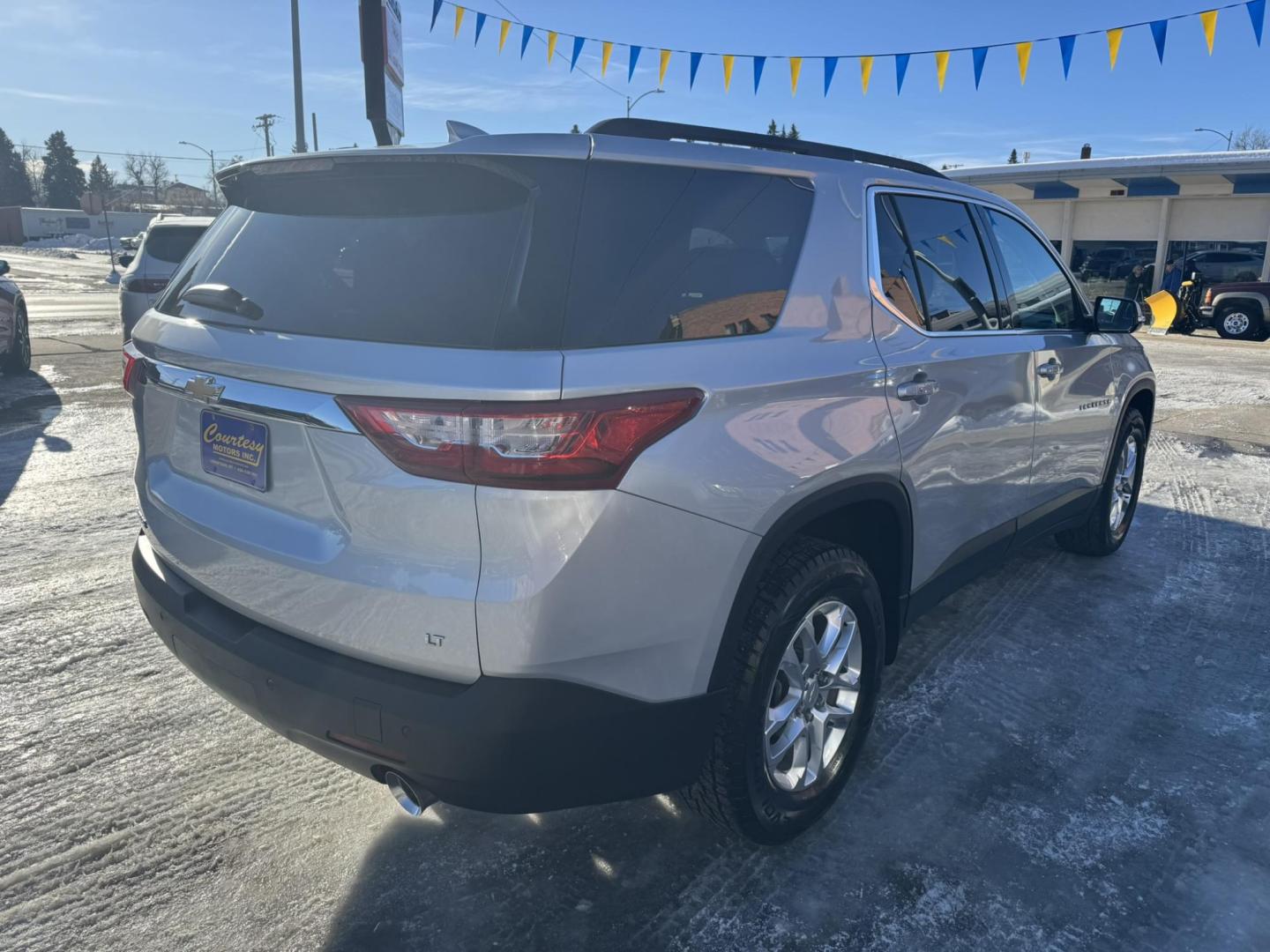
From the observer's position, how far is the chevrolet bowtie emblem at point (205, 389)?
2.25m

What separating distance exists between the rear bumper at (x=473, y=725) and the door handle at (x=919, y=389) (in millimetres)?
1148

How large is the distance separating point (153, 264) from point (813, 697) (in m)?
9.39

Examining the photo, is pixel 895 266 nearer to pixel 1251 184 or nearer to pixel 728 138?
pixel 728 138

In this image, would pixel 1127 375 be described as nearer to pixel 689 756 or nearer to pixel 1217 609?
pixel 1217 609

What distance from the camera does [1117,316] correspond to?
441 cm

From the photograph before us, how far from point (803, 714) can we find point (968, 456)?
1189 millimetres

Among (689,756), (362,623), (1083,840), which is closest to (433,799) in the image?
(362,623)

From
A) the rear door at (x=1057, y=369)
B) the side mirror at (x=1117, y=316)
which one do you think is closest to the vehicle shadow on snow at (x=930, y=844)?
the rear door at (x=1057, y=369)

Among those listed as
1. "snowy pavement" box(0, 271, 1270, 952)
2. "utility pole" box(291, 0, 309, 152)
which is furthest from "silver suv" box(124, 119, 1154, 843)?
"utility pole" box(291, 0, 309, 152)

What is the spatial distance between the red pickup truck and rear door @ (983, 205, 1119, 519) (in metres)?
19.0

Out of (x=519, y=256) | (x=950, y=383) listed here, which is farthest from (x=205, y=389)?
(x=950, y=383)

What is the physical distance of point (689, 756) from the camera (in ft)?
7.20

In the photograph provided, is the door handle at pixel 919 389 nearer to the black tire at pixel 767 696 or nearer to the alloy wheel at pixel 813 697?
the black tire at pixel 767 696

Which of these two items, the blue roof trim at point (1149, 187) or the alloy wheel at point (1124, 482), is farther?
the blue roof trim at point (1149, 187)
